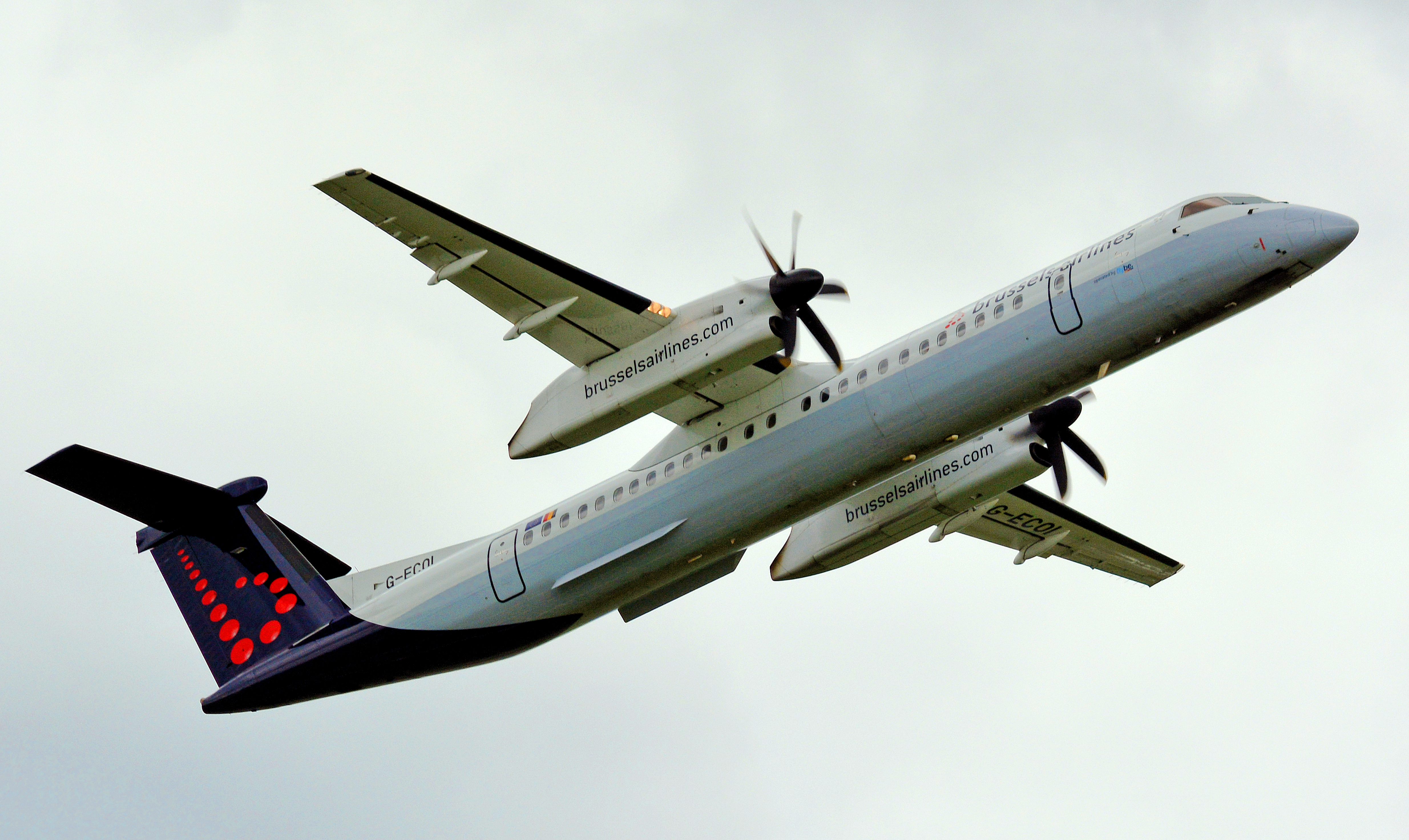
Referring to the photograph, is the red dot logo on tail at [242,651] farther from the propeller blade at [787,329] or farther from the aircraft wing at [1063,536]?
the aircraft wing at [1063,536]

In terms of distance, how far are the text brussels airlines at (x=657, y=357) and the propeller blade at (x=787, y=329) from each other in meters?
0.57

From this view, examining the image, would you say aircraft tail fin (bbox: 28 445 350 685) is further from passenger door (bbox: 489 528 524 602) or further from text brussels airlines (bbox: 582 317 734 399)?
text brussels airlines (bbox: 582 317 734 399)

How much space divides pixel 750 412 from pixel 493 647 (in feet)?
17.9

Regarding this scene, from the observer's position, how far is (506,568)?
811 inches

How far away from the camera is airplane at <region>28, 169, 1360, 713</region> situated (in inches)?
679

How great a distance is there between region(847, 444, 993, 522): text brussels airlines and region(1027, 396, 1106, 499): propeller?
764mm

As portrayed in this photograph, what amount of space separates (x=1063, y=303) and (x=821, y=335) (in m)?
3.27

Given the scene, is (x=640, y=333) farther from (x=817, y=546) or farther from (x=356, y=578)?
(x=356, y=578)

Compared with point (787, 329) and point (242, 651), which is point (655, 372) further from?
point (242, 651)

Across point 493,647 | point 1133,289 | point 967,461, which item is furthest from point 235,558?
point 1133,289

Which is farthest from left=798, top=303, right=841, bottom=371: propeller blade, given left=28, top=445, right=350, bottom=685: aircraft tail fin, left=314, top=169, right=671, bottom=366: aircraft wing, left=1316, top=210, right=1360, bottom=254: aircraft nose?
left=28, top=445, right=350, bottom=685: aircraft tail fin

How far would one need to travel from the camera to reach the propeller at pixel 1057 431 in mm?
20484

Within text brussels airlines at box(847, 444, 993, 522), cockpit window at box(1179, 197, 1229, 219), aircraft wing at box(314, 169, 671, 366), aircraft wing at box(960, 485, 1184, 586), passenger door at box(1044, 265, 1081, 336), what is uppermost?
aircraft wing at box(314, 169, 671, 366)

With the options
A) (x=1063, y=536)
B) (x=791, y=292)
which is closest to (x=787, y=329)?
(x=791, y=292)
